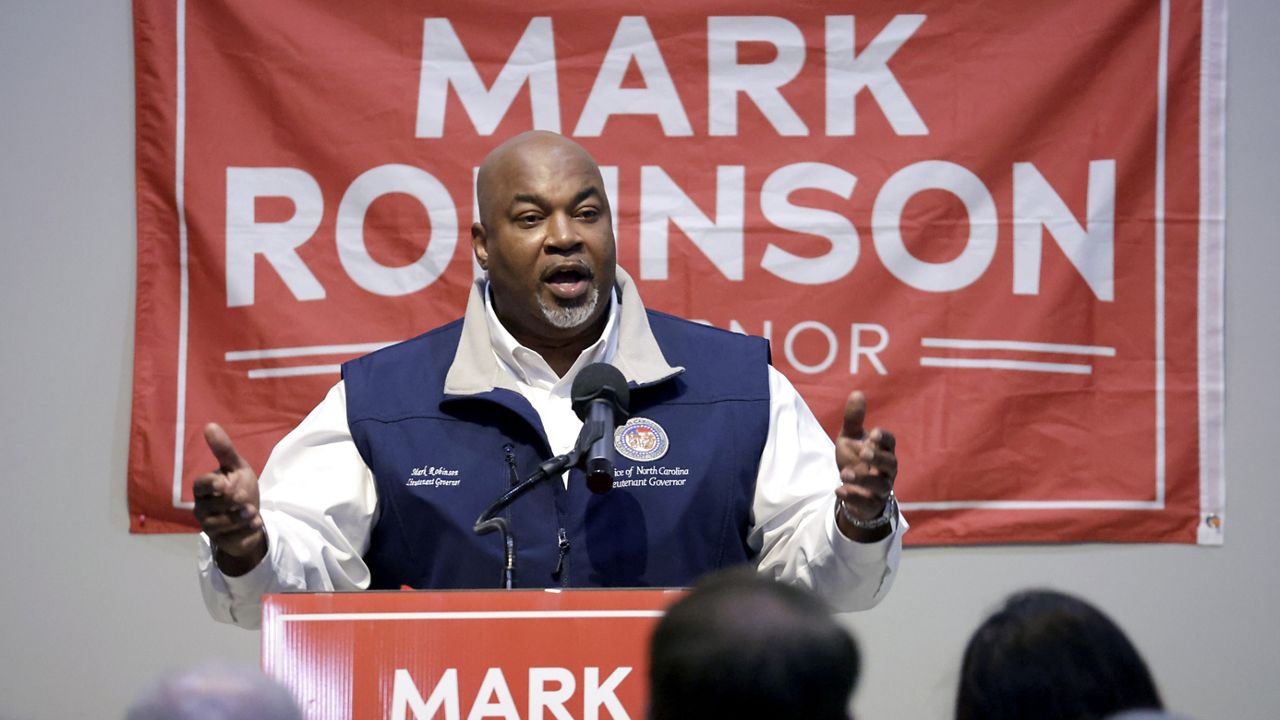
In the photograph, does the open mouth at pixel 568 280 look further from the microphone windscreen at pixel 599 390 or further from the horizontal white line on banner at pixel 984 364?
the horizontal white line on banner at pixel 984 364

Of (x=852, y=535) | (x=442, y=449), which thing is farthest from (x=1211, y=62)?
(x=442, y=449)

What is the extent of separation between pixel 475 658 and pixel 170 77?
8.07 ft

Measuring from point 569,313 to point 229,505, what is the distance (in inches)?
34.0

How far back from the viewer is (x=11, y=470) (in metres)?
3.80

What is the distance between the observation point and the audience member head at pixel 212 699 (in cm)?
93

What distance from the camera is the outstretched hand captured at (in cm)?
204

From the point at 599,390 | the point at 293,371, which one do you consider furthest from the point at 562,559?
the point at 293,371

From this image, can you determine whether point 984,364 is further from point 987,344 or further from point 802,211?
point 802,211

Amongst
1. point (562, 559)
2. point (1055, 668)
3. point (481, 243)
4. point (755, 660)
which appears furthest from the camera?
point (481, 243)

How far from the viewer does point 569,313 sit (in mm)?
2736

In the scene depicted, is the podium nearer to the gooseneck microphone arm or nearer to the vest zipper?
the gooseneck microphone arm

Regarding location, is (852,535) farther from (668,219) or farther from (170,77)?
(170,77)

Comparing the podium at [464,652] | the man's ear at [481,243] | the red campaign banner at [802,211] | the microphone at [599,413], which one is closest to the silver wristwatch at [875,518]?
the microphone at [599,413]

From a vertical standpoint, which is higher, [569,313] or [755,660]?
[569,313]
